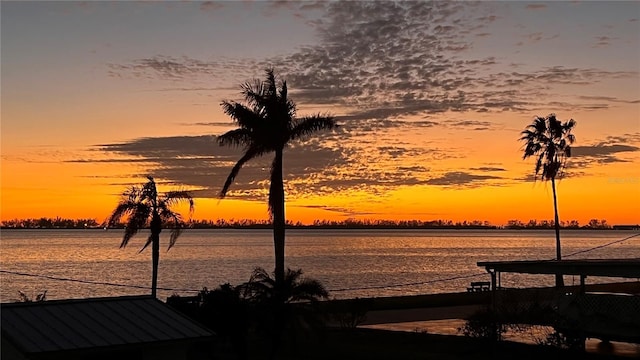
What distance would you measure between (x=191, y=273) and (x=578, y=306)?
285ft

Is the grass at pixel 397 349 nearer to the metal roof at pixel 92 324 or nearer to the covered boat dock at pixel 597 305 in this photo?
the covered boat dock at pixel 597 305

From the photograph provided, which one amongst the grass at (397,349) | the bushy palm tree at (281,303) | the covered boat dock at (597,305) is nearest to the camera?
the bushy palm tree at (281,303)

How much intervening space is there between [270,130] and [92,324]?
16.0 m

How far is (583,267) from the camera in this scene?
27047mm

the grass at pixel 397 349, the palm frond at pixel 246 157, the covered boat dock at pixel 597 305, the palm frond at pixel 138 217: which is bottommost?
the grass at pixel 397 349

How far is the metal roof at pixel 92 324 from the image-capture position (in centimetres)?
1373

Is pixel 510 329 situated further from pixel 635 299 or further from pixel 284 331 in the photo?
pixel 284 331

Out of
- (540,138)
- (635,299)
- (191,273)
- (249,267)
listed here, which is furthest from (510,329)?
(249,267)

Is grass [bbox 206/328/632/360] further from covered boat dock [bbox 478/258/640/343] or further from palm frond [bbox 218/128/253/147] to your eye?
palm frond [bbox 218/128/253/147]

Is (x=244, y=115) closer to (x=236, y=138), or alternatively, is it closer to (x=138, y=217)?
(x=236, y=138)

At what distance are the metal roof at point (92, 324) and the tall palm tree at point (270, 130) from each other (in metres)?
13.5

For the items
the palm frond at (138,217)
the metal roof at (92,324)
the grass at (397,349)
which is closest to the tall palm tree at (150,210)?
the palm frond at (138,217)

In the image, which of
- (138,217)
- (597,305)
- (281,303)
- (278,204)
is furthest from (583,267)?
(138,217)

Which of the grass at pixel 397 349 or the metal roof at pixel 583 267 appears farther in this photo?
the metal roof at pixel 583 267
